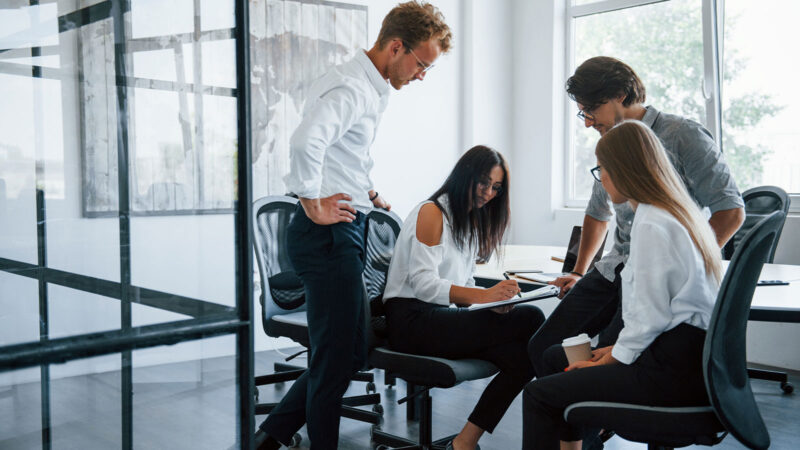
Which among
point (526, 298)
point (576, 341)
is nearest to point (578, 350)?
point (576, 341)

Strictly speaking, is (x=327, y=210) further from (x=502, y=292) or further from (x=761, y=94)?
(x=761, y=94)

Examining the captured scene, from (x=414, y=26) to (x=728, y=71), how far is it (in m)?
3.17

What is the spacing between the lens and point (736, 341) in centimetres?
152

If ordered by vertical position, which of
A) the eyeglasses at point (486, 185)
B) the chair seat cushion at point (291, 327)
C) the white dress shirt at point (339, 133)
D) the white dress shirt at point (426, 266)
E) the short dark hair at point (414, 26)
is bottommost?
the chair seat cushion at point (291, 327)

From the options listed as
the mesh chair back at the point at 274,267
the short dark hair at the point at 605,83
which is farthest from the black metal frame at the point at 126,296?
the mesh chair back at the point at 274,267

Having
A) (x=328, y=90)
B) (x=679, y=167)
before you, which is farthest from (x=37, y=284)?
(x=679, y=167)

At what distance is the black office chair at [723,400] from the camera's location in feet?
4.75

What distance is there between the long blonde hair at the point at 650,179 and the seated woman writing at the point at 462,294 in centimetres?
53

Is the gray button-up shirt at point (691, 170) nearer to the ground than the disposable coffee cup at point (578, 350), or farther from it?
farther from it

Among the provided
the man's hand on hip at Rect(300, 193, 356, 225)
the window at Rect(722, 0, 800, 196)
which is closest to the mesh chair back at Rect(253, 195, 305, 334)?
the man's hand on hip at Rect(300, 193, 356, 225)

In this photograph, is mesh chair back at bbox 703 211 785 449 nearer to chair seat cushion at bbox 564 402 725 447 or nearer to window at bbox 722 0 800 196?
chair seat cushion at bbox 564 402 725 447

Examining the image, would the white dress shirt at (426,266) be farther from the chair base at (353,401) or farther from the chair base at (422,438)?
the chair base at (353,401)

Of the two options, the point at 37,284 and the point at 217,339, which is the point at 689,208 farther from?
the point at 37,284

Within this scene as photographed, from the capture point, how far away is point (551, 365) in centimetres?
198
